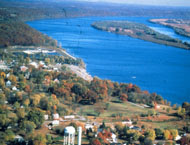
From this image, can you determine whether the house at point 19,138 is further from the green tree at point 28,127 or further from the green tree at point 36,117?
the green tree at point 36,117

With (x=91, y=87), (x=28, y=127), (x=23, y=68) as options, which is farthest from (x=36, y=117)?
(x=23, y=68)

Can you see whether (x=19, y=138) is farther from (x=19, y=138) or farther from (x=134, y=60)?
(x=134, y=60)

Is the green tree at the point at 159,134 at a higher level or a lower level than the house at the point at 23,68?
lower

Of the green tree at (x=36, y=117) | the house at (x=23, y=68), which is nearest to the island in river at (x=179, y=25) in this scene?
the house at (x=23, y=68)

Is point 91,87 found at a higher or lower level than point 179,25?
lower

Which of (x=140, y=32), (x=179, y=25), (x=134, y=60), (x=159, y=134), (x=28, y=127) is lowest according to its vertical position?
(x=134, y=60)

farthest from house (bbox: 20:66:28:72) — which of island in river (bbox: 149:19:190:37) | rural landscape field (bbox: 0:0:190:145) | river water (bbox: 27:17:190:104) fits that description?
island in river (bbox: 149:19:190:37)
